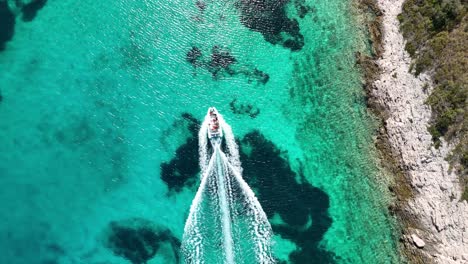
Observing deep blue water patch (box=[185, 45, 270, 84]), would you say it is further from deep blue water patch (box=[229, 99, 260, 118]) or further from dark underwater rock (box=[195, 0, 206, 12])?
dark underwater rock (box=[195, 0, 206, 12])

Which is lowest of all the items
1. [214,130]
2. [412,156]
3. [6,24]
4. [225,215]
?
[225,215]

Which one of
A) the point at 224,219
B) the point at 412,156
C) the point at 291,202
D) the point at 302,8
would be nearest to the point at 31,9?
the point at 302,8

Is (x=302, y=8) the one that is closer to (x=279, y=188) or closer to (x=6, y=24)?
(x=279, y=188)

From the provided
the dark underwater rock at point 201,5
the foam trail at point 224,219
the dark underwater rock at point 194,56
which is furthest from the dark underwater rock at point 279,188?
the dark underwater rock at point 201,5

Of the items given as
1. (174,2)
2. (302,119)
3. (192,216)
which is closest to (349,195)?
(302,119)

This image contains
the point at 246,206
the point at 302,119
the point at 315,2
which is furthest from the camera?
the point at 315,2

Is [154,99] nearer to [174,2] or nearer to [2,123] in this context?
[174,2]

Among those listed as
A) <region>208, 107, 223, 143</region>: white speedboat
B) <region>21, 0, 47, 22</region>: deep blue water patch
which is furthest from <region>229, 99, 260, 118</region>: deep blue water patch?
<region>21, 0, 47, 22</region>: deep blue water patch
